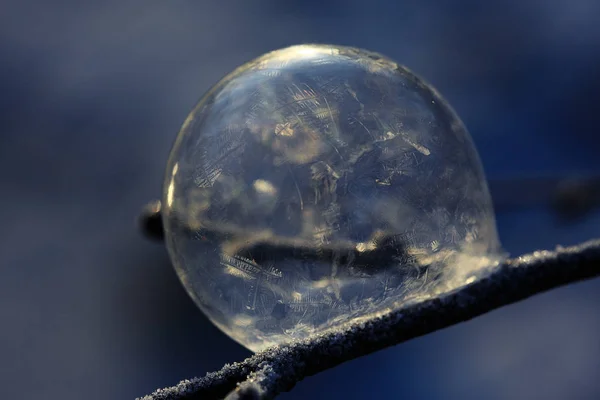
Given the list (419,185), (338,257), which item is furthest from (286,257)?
(419,185)

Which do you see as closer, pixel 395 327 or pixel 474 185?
pixel 395 327

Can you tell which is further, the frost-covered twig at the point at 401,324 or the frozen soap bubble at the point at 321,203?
the frozen soap bubble at the point at 321,203

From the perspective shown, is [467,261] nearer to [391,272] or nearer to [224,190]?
[391,272]

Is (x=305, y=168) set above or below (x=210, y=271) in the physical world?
above

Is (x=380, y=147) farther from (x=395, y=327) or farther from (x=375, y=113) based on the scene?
(x=395, y=327)
